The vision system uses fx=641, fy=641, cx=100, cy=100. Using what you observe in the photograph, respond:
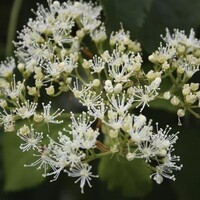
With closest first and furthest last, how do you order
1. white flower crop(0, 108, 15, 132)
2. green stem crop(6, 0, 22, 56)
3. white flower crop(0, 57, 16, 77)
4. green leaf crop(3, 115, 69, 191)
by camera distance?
white flower crop(0, 108, 15, 132) < white flower crop(0, 57, 16, 77) < green leaf crop(3, 115, 69, 191) < green stem crop(6, 0, 22, 56)

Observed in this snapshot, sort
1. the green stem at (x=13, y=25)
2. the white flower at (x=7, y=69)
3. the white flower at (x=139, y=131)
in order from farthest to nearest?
the green stem at (x=13, y=25) < the white flower at (x=7, y=69) < the white flower at (x=139, y=131)

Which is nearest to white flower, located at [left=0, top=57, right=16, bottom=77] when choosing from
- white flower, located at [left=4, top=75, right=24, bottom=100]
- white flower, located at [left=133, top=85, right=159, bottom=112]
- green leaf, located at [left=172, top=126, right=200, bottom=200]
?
white flower, located at [left=4, top=75, right=24, bottom=100]

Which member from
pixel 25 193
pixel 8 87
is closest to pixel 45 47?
pixel 8 87

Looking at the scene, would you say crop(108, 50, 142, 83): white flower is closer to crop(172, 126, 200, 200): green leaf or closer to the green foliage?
the green foliage

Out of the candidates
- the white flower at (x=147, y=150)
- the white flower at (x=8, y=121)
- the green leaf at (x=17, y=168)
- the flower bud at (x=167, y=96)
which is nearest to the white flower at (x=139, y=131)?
the white flower at (x=147, y=150)

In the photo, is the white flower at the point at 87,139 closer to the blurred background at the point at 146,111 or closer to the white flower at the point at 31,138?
the white flower at the point at 31,138

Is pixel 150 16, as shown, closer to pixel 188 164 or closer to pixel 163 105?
pixel 163 105
